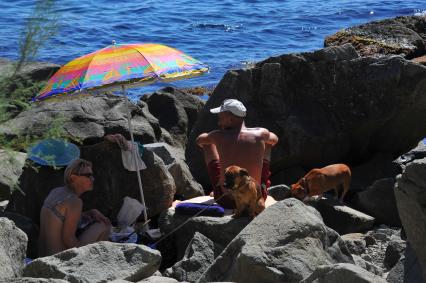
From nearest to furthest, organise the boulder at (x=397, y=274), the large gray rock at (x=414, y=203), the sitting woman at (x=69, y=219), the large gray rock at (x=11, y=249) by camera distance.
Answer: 1. the large gray rock at (x=11, y=249)
2. the large gray rock at (x=414, y=203)
3. the boulder at (x=397, y=274)
4. the sitting woman at (x=69, y=219)

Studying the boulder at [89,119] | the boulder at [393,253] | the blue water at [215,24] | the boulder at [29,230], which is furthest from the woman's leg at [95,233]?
the blue water at [215,24]

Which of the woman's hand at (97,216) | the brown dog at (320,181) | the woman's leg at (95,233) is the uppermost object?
the woman's hand at (97,216)

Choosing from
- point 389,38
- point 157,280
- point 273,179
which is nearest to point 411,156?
point 273,179

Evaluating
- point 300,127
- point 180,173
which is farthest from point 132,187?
point 300,127

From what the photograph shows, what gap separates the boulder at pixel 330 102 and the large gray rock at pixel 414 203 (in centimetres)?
444

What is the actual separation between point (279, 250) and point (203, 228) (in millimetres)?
1554

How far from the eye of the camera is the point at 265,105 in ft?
38.7

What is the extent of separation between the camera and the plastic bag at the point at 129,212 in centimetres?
895

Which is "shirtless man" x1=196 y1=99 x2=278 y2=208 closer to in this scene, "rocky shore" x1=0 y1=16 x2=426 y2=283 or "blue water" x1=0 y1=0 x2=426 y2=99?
"rocky shore" x1=0 y1=16 x2=426 y2=283

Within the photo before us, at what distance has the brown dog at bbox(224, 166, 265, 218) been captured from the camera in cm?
814

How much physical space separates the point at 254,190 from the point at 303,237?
1.30 m

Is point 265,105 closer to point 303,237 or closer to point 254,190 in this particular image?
point 254,190

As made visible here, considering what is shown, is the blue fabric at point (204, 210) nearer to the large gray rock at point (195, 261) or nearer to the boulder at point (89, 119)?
the large gray rock at point (195, 261)

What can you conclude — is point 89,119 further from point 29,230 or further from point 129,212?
point 29,230
